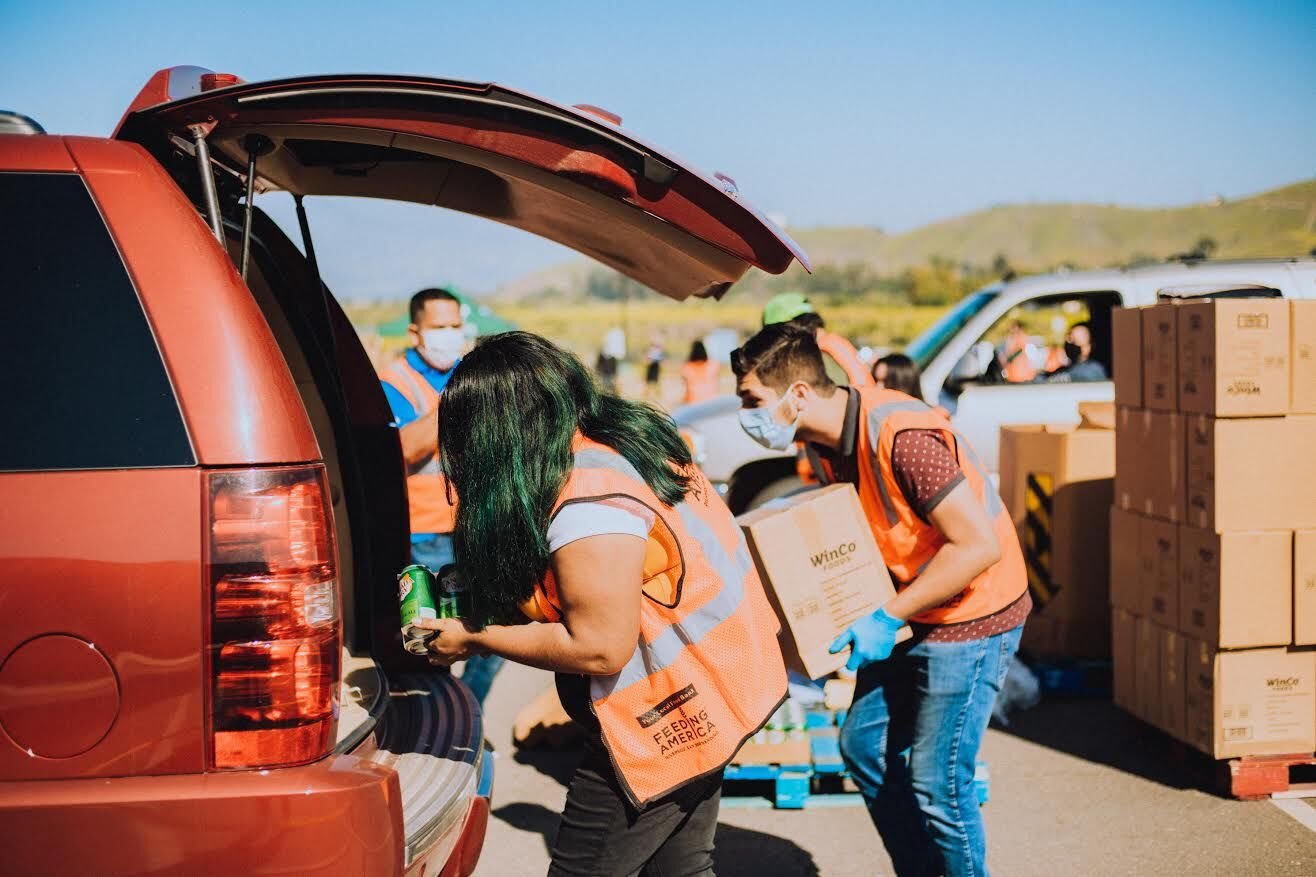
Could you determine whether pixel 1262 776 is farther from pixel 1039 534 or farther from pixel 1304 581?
pixel 1039 534

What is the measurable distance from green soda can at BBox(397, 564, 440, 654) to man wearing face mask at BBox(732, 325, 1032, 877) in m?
1.21

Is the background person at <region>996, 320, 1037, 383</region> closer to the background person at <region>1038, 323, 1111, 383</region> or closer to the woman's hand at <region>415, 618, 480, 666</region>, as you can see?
the background person at <region>1038, 323, 1111, 383</region>


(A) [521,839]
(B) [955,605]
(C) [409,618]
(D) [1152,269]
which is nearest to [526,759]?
(A) [521,839]

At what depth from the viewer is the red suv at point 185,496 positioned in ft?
6.68

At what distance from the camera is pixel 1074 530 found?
6301mm

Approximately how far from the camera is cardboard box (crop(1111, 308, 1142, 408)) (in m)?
5.25

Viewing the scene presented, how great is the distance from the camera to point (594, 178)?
2336mm

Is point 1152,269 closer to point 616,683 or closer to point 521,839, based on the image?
point 521,839

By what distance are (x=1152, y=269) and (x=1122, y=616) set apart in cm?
352

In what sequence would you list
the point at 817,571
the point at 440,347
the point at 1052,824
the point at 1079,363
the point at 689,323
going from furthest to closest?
the point at 689,323 → the point at 1079,363 → the point at 440,347 → the point at 1052,824 → the point at 817,571

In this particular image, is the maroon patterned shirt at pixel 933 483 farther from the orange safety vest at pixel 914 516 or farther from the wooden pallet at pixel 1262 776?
the wooden pallet at pixel 1262 776

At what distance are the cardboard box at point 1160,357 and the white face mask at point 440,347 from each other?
115 inches

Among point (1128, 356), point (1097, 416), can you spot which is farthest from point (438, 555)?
point (1097, 416)

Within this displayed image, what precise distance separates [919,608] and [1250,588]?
213 cm
